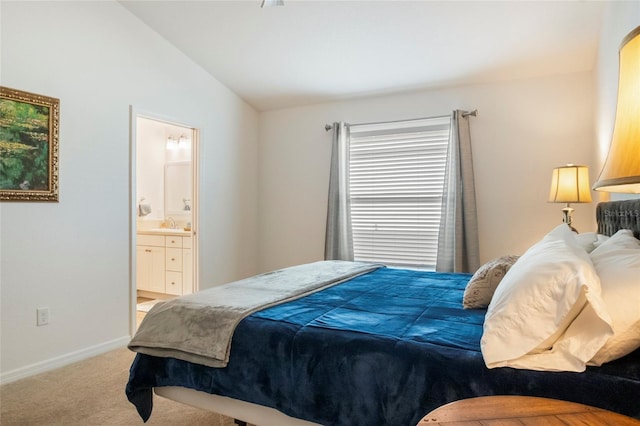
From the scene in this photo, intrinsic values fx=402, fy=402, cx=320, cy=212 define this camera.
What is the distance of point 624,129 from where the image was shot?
2.47 ft

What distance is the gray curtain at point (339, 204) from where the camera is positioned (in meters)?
4.55

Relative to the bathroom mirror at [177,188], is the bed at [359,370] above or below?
below

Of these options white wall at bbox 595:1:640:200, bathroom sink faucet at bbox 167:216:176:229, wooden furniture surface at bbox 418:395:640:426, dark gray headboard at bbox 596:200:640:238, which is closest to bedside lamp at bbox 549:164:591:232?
white wall at bbox 595:1:640:200

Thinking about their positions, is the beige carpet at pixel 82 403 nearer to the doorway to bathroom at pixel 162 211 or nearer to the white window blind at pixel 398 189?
the doorway to bathroom at pixel 162 211

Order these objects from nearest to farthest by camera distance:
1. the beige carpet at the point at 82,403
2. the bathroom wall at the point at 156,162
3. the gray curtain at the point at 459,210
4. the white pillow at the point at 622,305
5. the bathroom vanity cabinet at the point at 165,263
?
the white pillow at the point at 622,305 → the beige carpet at the point at 82,403 → the gray curtain at the point at 459,210 → the bathroom vanity cabinet at the point at 165,263 → the bathroom wall at the point at 156,162

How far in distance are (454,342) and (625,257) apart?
24.0 inches

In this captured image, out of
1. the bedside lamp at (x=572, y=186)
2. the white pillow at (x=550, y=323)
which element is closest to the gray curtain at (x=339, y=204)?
the bedside lamp at (x=572, y=186)

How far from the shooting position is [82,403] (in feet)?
7.77

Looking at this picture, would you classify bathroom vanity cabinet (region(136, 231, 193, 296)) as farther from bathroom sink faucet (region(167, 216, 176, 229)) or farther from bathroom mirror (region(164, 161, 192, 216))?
bathroom mirror (region(164, 161, 192, 216))

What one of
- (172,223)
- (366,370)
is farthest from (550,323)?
(172,223)

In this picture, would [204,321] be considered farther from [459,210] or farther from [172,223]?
[172,223]

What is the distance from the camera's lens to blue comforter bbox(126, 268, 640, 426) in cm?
117

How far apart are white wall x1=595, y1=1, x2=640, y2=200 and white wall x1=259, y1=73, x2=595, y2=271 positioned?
34 cm

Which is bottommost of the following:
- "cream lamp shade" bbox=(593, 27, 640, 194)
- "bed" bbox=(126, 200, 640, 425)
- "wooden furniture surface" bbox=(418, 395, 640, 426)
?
"bed" bbox=(126, 200, 640, 425)
